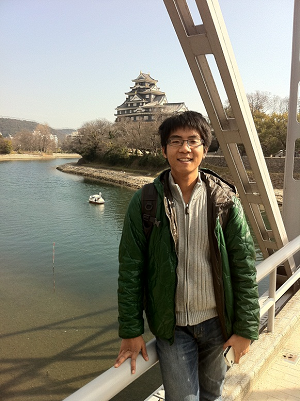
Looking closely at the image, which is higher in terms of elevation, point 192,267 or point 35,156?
point 192,267

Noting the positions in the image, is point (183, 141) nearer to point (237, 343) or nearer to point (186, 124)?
point (186, 124)

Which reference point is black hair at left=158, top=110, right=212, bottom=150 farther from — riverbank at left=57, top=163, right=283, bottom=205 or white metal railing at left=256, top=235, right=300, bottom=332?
riverbank at left=57, top=163, right=283, bottom=205

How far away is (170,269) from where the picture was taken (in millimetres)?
1137

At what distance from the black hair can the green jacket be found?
158mm

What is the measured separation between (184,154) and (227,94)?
136 cm

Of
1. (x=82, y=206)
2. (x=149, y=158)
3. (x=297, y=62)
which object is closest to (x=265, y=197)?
(x=297, y=62)

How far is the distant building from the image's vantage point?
4806 cm

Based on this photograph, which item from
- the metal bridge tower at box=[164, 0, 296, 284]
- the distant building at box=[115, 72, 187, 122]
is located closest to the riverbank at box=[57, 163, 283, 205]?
the distant building at box=[115, 72, 187, 122]

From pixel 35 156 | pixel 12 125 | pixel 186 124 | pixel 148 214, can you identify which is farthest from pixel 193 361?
pixel 12 125

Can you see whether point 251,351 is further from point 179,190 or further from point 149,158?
point 149,158

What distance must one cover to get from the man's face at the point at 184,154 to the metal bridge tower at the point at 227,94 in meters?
1.14

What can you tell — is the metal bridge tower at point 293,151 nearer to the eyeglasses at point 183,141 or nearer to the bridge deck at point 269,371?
the bridge deck at point 269,371

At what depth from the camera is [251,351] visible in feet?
6.98

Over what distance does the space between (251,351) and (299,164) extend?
2158 cm
